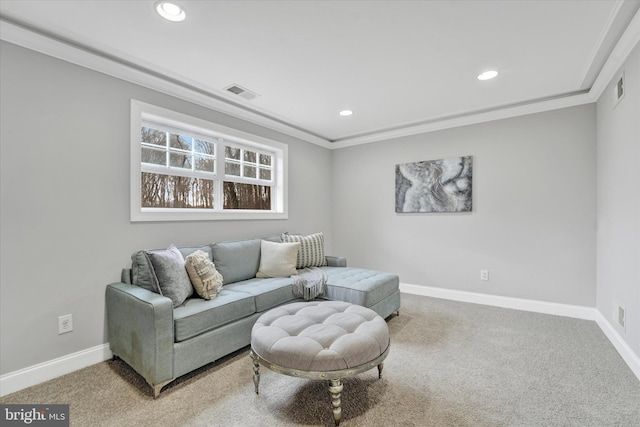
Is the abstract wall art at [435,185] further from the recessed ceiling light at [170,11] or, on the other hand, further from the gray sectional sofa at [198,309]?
the recessed ceiling light at [170,11]

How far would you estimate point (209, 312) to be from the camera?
6.95ft

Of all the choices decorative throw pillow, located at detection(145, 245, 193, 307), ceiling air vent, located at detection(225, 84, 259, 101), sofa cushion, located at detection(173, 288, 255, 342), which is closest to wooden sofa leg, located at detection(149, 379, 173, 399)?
sofa cushion, located at detection(173, 288, 255, 342)

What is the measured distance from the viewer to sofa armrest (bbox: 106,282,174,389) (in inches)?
71.7

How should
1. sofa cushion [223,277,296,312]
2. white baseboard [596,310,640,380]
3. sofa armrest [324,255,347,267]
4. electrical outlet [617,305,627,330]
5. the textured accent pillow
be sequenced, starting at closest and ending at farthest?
white baseboard [596,310,640,380], electrical outlet [617,305,627,330], sofa cushion [223,277,296,312], the textured accent pillow, sofa armrest [324,255,347,267]

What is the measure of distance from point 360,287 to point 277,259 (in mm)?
946

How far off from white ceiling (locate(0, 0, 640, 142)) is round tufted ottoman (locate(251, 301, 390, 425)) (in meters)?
1.96

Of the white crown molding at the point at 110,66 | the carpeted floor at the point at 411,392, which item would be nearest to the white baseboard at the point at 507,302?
the carpeted floor at the point at 411,392

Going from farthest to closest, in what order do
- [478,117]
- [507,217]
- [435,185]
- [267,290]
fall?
1. [435,185]
2. [478,117]
3. [507,217]
4. [267,290]

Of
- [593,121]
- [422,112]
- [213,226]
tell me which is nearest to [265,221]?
[213,226]

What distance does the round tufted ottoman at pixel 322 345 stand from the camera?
1.52 metres

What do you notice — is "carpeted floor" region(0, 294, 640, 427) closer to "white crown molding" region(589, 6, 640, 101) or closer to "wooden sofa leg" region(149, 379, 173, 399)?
"wooden sofa leg" region(149, 379, 173, 399)

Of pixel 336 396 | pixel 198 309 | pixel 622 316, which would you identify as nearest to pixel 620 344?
pixel 622 316

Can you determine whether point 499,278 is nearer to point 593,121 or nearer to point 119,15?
point 593,121

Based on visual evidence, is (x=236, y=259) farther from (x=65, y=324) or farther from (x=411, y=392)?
(x=411, y=392)
